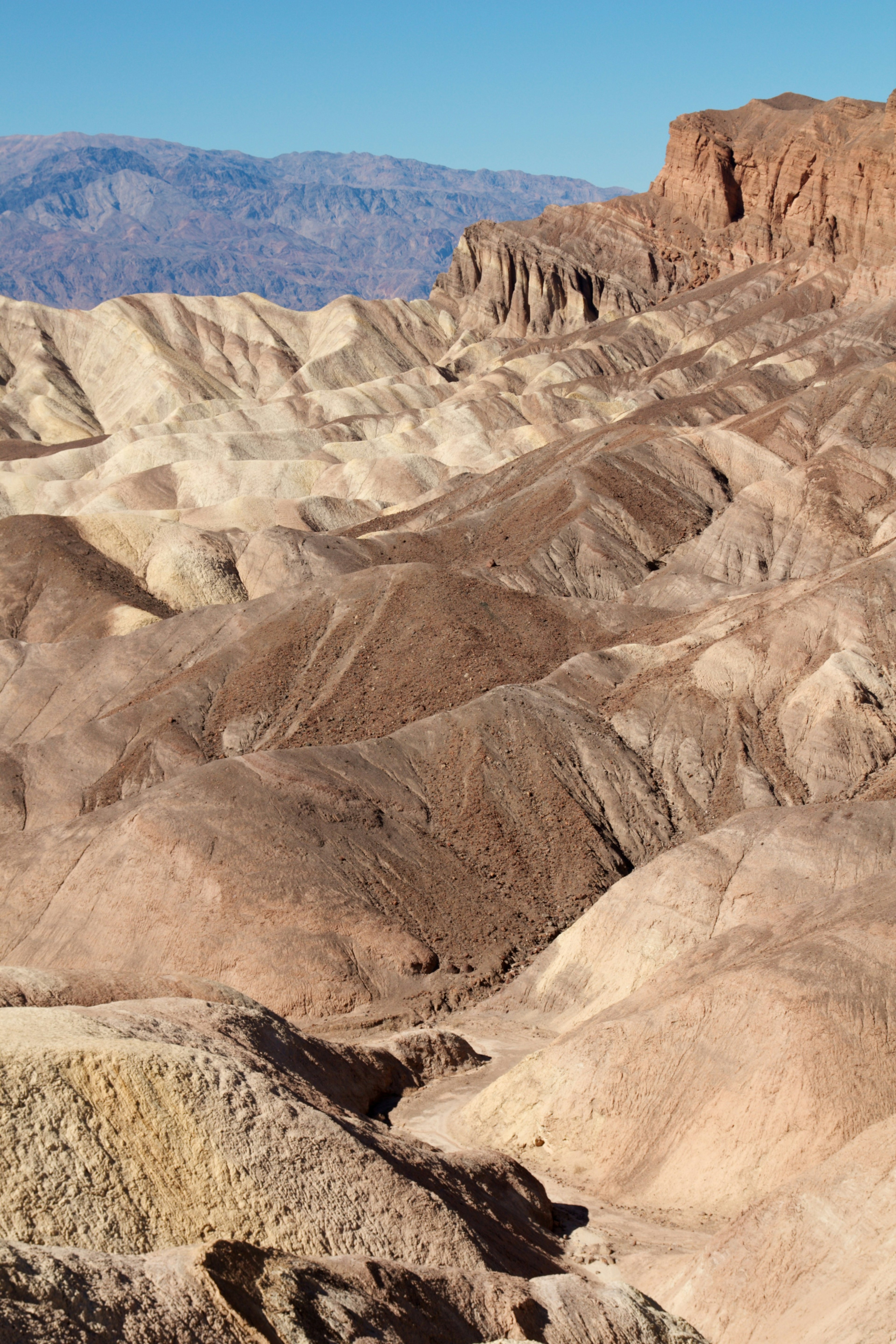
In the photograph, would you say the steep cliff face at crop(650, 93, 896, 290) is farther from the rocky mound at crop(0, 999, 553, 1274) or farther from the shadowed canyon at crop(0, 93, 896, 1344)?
the rocky mound at crop(0, 999, 553, 1274)

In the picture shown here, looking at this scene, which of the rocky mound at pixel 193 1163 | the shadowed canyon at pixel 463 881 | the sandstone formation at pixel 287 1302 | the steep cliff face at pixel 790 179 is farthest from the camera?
the steep cliff face at pixel 790 179

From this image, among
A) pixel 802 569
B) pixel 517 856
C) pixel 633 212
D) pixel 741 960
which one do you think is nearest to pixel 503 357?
pixel 633 212

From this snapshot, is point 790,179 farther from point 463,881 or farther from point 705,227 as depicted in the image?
point 463,881

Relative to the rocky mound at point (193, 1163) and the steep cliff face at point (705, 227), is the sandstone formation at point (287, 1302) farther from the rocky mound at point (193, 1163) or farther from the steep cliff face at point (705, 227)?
the steep cliff face at point (705, 227)

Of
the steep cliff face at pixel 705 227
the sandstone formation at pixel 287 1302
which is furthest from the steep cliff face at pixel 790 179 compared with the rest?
the sandstone formation at pixel 287 1302

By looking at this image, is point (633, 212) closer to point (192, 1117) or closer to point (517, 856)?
point (517, 856)

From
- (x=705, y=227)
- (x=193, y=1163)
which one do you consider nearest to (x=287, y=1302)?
(x=193, y=1163)
